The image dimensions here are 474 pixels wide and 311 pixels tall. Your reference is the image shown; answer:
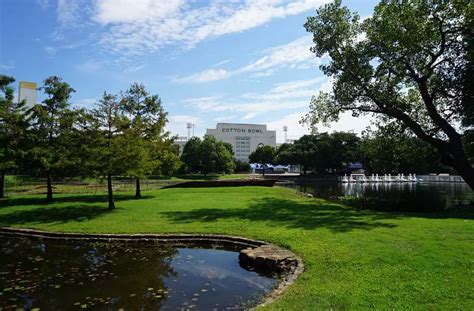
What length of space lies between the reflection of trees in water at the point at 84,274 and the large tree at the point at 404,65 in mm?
16471

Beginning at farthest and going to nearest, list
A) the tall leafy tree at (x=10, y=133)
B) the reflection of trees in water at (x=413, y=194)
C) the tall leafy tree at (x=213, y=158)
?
the tall leafy tree at (x=213, y=158) → the reflection of trees in water at (x=413, y=194) → the tall leafy tree at (x=10, y=133)

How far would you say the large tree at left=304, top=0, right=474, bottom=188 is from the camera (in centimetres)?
2109

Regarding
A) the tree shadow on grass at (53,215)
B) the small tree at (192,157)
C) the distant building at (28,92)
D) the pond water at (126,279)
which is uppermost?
the distant building at (28,92)

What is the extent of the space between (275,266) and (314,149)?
244ft

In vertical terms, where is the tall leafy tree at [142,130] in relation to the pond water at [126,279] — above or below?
above

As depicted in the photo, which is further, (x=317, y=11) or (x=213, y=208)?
(x=317, y=11)

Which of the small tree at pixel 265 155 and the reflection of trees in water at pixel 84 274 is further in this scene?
the small tree at pixel 265 155

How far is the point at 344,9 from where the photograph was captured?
934 inches

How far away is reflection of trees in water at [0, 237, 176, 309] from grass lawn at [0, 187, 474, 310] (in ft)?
6.92

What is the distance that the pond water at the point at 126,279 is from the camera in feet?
26.1

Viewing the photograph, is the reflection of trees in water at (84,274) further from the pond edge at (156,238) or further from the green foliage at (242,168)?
the green foliage at (242,168)

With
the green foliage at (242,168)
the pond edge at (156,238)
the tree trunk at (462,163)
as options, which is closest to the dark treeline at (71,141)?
the pond edge at (156,238)

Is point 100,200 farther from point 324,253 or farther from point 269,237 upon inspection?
point 324,253

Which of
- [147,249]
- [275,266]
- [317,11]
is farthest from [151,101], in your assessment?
[275,266]
